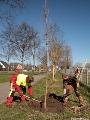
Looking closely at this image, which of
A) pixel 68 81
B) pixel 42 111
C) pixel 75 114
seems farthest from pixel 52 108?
pixel 68 81

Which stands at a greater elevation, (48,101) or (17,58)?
(17,58)

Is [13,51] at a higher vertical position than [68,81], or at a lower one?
higher

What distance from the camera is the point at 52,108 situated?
285 inches

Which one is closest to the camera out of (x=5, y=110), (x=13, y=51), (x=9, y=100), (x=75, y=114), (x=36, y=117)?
(x=36, y=117)

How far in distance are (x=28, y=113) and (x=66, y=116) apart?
130cm

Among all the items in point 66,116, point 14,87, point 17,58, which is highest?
point 17,58

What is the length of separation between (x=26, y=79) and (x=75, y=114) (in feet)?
8.26

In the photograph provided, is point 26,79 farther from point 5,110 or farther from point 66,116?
point 66,116

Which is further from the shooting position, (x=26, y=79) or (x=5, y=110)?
(x=26, y=79)

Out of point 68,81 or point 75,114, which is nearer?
point 75,114

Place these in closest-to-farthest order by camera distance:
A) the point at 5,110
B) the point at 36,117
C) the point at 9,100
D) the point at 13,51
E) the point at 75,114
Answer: the point at 36,117
the point at 75,114
the point at 5,110
the point at 9,100
the point at 13,51

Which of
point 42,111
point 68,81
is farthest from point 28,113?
point 68,81

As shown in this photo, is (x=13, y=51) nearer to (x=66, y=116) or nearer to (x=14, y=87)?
(x=14, y=87)

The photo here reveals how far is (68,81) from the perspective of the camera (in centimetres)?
826
